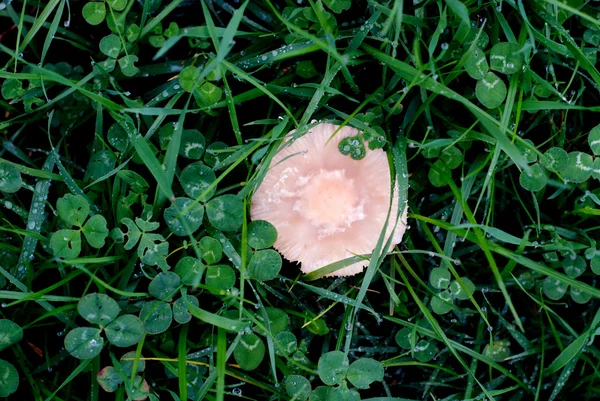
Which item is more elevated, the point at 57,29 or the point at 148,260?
the point at 57,29

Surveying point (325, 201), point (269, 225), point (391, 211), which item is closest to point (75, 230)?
point (269, 225)

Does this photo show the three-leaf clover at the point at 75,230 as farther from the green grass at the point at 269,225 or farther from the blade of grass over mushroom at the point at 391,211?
the blade of grass over mushroom at the point at 391,211

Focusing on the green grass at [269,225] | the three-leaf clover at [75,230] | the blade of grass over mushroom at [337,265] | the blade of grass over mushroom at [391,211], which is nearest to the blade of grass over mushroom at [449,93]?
the green grass at [269,225]

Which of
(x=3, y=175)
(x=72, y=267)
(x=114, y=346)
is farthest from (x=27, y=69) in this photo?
(x=114, y=346)

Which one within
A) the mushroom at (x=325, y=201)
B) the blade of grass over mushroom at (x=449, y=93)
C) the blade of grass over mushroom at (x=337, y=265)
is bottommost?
the blade of grass over mushroom at (x=337, y=265)

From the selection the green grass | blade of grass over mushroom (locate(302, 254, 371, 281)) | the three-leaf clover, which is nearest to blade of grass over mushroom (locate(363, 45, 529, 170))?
the green grass

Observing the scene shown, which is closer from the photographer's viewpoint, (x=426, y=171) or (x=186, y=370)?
(x=186, y=370)

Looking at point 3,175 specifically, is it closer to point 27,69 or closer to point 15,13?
point 27,69
